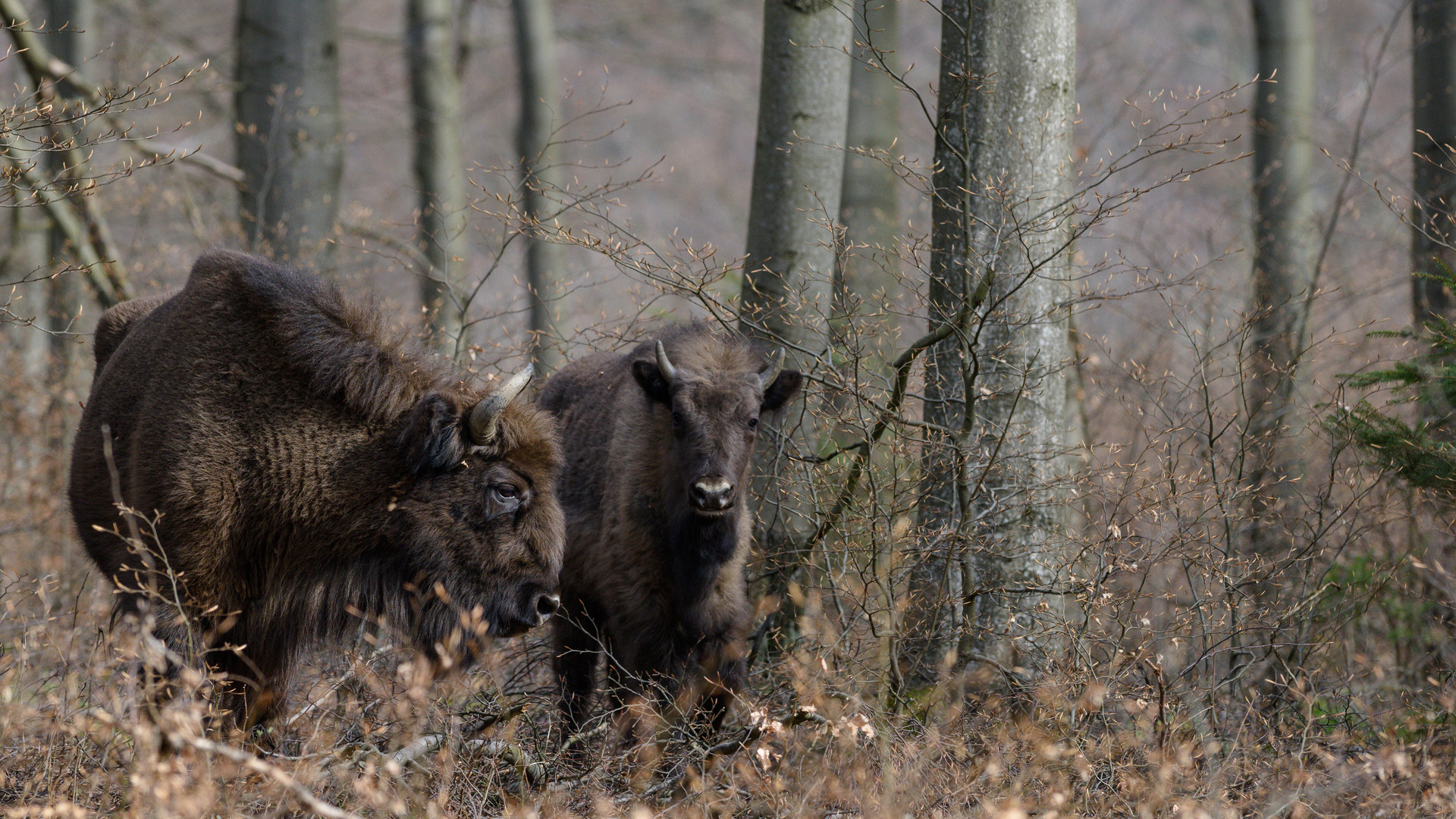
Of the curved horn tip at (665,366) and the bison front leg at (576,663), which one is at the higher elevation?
the curved horn tip at (665,366)

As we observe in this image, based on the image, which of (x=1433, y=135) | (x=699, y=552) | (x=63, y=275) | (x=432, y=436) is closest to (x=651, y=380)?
(x=699, y=552)

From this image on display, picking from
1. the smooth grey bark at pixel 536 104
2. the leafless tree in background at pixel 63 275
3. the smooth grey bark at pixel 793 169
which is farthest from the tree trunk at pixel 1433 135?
the leafless tree in background at pixel 63 275

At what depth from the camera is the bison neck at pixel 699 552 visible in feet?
19.6

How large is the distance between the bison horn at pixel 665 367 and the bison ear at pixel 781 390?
508 mm

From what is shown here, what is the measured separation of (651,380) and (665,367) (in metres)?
0.15

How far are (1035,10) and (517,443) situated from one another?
348 cm

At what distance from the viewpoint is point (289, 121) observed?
990 cm

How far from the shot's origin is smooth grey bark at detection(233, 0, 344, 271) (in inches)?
389

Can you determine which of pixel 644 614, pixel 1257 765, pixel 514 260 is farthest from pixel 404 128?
pixel 1257 765

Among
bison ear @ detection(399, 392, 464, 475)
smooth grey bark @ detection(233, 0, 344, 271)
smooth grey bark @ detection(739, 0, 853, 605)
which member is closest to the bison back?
bison ear @ detection(399, 392, 464, 475)

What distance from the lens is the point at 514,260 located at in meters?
21.9

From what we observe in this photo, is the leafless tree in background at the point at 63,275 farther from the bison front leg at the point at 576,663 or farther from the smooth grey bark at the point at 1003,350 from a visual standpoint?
the smooth grey bark at the point at 1003,350

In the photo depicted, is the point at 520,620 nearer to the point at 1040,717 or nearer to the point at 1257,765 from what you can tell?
the point at 1040,717

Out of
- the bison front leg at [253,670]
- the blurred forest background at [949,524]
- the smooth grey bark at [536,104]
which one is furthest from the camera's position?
the smooth grey bark at [536,104]
